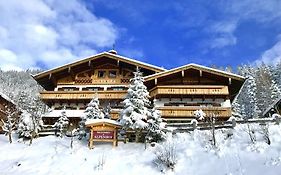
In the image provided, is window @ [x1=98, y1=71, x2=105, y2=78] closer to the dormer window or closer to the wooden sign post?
the dormer window

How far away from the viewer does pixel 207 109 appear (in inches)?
1106

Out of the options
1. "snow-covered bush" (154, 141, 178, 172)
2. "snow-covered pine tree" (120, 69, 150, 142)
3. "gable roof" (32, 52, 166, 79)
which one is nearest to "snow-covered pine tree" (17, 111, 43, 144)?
"snow-covered pine tree" (120, 69, 150, 142)

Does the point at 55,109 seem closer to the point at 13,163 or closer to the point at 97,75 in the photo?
the point at 97,75

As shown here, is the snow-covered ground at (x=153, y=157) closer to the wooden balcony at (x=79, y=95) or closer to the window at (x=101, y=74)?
the wooden balcony at (x=79, y=95)

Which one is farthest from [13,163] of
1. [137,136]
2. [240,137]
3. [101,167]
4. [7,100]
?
[7,100]

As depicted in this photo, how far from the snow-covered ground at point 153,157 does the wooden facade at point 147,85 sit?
25.3ft

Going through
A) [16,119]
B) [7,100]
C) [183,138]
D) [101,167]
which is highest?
A: [7,100]

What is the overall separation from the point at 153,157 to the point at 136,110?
4921 millimetres

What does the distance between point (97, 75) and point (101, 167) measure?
19393mm

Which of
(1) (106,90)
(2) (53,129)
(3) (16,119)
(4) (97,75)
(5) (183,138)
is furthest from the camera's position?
(4) (97,75)

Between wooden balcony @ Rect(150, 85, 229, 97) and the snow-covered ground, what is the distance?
347 inches

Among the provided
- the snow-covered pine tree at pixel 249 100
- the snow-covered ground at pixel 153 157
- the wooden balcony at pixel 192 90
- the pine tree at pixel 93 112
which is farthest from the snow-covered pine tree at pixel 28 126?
the snow-covered pine tree at pixel 249 100

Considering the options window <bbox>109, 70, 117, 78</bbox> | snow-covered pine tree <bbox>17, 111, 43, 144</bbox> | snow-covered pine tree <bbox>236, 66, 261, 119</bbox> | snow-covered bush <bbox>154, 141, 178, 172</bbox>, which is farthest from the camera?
snow-covered pine tree <bbox>236, 66, 261, 119</bbox>

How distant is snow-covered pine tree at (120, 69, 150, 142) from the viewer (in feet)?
72.0
